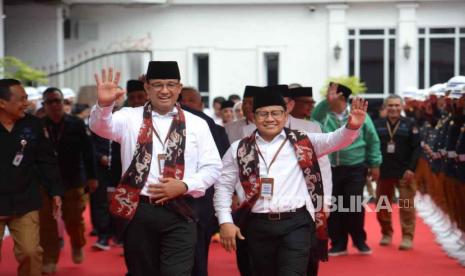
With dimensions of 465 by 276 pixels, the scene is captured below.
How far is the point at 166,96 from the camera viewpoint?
21.3 feet

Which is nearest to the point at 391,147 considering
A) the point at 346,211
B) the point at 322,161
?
the point at 346,211

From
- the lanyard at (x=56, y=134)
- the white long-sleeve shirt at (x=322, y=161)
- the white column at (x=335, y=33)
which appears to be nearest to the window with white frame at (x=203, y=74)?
the white column at (x=335, y=33)

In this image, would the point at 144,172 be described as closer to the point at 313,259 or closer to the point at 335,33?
the point at 313,259

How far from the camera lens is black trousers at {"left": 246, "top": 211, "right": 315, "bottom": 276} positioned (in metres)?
6.59

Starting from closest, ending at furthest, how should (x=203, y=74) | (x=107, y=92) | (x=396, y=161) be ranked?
(x=107, y=92) < (x=396, y=161) < (x=203, y=74)

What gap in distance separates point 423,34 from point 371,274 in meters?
13.8

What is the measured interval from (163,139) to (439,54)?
1742 cm

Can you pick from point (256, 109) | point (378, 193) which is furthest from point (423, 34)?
point (256, 109)

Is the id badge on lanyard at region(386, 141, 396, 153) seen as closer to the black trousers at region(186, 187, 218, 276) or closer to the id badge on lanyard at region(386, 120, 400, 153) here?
the id badge on lanyard at region(386, 120, 400, 153)

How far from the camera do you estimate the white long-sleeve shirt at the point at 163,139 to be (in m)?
6.31

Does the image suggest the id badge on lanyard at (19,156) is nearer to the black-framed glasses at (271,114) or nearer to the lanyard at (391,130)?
the black-framed glasses at (271,114)

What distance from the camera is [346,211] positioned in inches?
449

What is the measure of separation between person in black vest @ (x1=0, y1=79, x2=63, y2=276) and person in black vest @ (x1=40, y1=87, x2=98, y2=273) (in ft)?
6.12

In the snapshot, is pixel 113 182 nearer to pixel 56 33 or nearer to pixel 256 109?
pixel 256 109
